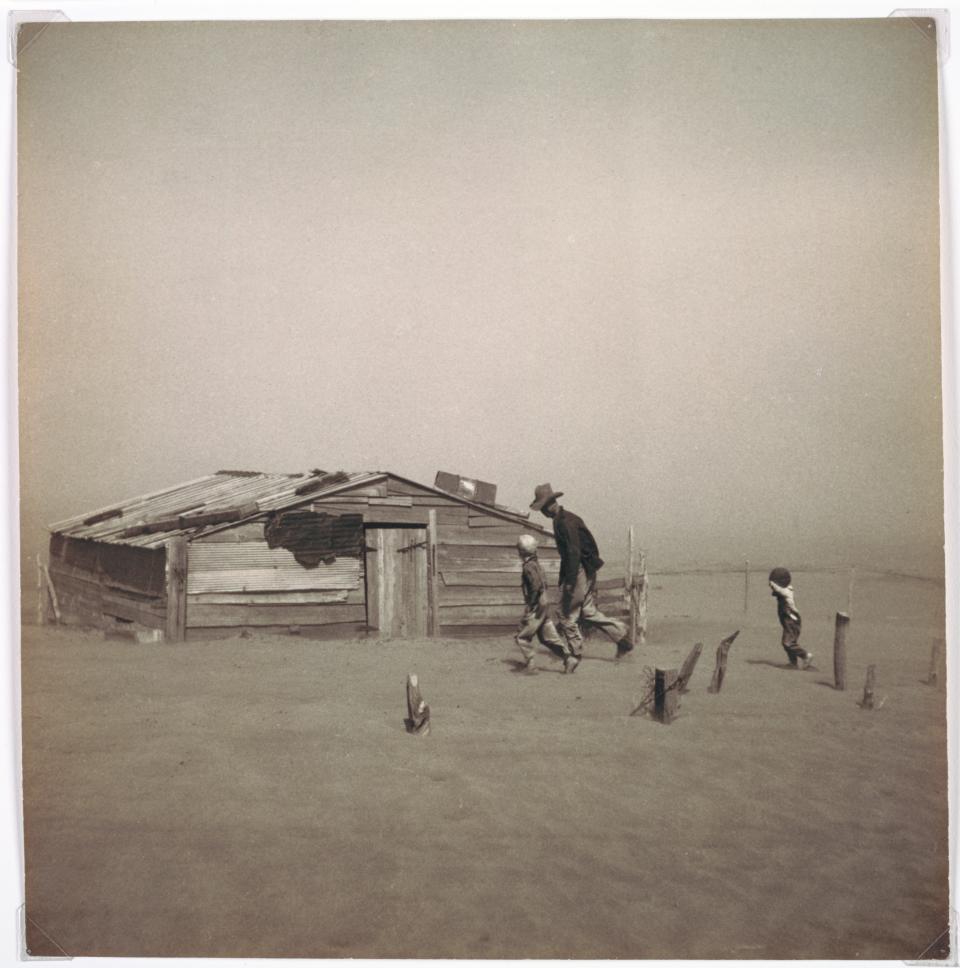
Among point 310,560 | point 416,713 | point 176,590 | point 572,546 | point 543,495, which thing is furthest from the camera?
point 310,560

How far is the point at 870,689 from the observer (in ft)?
24.7

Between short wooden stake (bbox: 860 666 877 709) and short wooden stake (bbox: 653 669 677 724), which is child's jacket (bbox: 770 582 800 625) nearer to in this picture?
short wooden stake (bbox: 860 666 877 709)

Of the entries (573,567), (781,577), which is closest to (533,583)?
(573,567)

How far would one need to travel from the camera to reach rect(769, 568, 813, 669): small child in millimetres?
10031

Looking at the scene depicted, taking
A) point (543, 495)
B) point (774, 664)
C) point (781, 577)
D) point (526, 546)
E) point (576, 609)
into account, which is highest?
point (543, 495)

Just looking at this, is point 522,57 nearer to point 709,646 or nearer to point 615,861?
point 615,861

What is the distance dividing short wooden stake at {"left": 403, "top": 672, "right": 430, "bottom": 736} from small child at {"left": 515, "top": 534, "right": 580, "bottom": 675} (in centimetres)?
277

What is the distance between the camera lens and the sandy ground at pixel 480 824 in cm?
590

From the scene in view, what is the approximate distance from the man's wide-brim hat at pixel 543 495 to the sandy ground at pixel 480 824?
2.39 m

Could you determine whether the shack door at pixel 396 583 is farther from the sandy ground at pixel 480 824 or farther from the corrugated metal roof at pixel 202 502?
the sandy ground at pixel 480 824

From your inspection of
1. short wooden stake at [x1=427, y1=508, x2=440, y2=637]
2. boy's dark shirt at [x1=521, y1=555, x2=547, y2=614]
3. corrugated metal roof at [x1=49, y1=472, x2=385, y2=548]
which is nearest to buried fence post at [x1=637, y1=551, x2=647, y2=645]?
short wooden stake at [x1=427, y1=508, x2=440, y2=637]

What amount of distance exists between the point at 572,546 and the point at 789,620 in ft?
9.35

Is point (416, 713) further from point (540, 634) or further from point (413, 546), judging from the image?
point (413, 546)

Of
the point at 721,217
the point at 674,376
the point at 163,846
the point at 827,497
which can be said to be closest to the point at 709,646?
the point at 827,497
